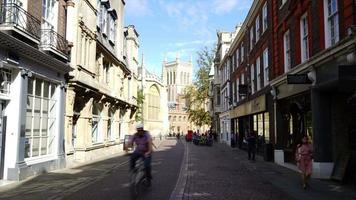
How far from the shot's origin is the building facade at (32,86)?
13195 mm

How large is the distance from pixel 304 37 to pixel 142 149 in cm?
938

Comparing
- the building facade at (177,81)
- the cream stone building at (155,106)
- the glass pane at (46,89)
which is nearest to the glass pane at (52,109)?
the glass pane at (46,89)

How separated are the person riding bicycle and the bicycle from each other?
142mm

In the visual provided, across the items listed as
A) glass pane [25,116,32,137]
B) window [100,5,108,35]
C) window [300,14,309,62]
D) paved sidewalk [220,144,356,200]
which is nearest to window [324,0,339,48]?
window [300,14,309,62]

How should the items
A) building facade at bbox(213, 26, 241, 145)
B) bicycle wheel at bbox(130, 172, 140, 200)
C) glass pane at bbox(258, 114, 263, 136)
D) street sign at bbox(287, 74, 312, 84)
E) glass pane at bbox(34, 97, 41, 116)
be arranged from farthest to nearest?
building facade at bbox(213, 26, 241, 145) < glass pane at bbox(258, 114, 263, 136) < glass pane at bbox(34, 97, 41, 116) < street sign at bbox(287, 74, 312, 84) < bicycle wheel at bbox(130, 172, 140, 200)

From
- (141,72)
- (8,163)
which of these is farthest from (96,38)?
(141,72)

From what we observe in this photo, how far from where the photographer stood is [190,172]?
1614 cm

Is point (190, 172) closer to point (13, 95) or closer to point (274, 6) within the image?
point (13, 95)

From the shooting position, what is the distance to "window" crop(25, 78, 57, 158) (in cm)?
1506

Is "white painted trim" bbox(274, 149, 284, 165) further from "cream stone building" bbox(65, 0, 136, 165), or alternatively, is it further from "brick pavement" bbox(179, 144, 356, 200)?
"cream stone building" bbox(65, 0, 136, 165)

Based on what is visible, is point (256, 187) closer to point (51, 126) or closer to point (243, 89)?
point (51, 126)

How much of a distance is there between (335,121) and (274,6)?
362 inches

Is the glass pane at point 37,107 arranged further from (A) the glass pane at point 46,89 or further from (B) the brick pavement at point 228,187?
(B) the brick pavement at point 228,187

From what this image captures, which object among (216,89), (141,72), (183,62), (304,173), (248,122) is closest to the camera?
(304,173)
